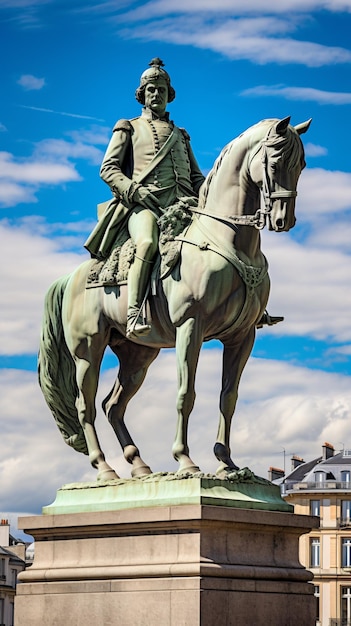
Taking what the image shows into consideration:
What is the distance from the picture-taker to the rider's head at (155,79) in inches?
692

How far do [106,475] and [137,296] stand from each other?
7.39 feet

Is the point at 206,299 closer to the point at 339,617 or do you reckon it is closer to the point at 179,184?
the point at 179,184

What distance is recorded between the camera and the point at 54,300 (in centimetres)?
1834

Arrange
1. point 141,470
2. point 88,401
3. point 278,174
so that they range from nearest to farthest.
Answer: point 278,174 → point 141,470 → point 88,401

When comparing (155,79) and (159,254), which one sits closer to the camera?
(159,254)

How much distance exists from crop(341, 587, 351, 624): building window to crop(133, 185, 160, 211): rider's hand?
6714 centimetres

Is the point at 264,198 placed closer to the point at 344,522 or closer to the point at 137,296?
the point at 137,296

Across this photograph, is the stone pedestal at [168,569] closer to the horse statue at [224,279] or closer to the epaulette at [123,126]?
the horse statue at [224,279]

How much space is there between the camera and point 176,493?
15.8 meters

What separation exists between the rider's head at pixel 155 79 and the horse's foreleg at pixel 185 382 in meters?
3.33

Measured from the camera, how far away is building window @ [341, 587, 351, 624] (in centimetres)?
8100

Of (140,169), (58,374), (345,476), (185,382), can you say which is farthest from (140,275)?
(345,476)

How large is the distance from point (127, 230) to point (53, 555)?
13.1 ft

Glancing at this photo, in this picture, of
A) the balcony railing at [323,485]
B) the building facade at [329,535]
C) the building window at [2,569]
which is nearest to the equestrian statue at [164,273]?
the building facade at [329,535]
